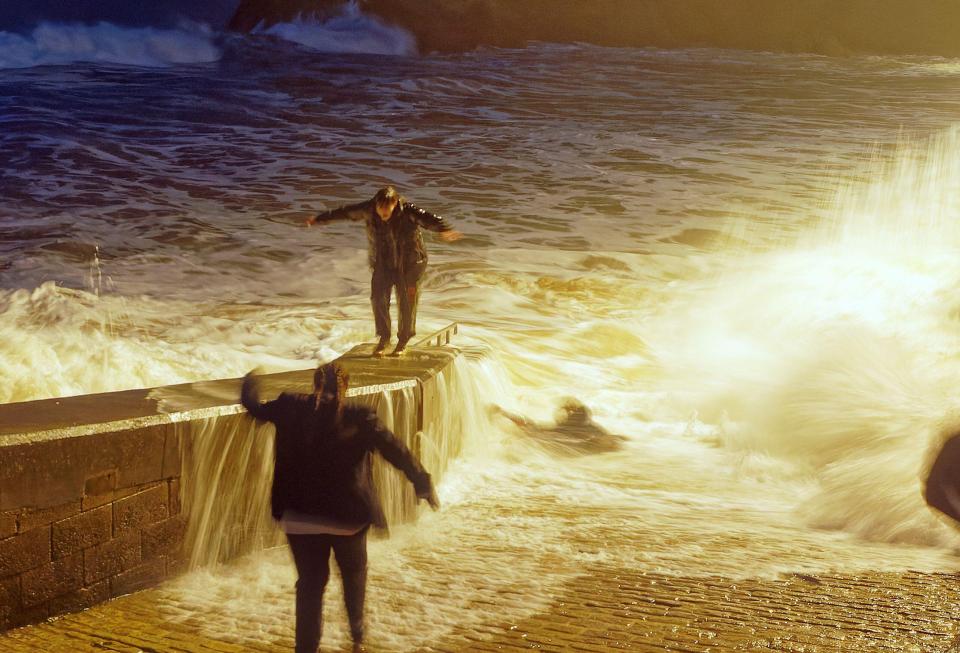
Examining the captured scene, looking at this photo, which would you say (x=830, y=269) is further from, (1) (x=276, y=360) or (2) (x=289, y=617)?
(2) (x=289, y=617)

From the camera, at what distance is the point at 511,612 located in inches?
187

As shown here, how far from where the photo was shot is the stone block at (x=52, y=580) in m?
4.41

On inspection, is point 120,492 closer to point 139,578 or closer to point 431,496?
point 139,578

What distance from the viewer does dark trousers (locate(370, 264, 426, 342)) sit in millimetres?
7922

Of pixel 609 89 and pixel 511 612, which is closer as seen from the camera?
pixel 511 612

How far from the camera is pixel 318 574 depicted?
362 cm

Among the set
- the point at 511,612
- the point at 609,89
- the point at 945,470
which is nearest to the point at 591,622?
the point at 511,612

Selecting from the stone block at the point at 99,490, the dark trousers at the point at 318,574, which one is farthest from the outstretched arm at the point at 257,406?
the stone block at the point at 99,490

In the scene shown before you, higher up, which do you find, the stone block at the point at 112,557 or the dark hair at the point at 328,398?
the dark hair at the point at 328,398

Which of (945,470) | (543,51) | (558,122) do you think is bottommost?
(945,470)

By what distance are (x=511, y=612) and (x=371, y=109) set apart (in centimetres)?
3380

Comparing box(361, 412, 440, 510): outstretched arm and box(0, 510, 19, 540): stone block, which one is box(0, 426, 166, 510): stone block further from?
box(361, 412, 440, 510): outstretched arm

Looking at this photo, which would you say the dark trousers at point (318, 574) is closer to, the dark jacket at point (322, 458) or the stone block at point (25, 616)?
the dark jacket at point (322, 458)

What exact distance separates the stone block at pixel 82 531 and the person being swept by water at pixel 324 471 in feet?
5.05
